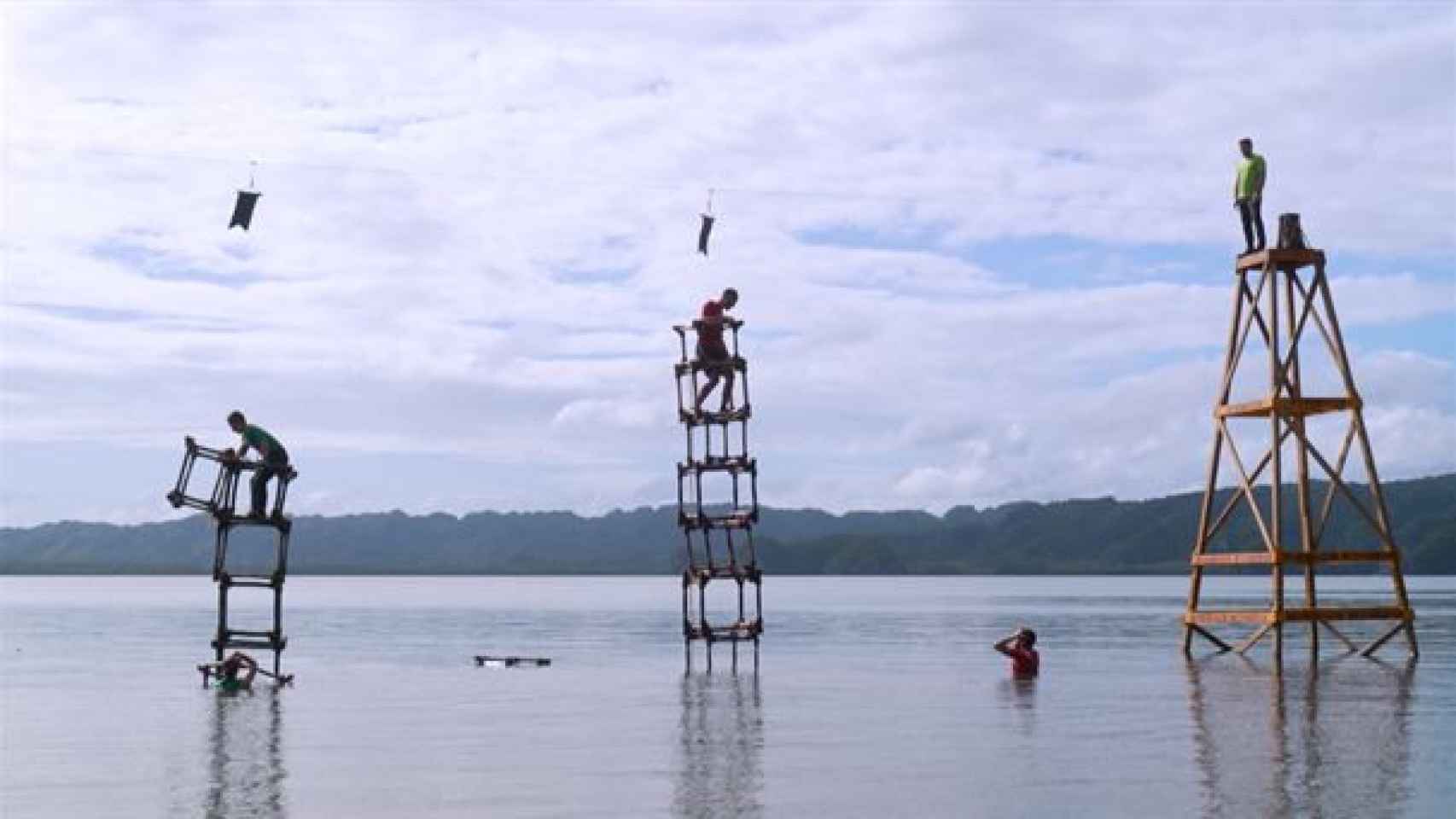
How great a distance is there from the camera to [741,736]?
1391 inches

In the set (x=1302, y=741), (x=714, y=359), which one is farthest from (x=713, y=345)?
(x=1302, y=741)

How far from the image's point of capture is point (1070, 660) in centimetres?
6344

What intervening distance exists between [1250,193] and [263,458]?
85.1 ft

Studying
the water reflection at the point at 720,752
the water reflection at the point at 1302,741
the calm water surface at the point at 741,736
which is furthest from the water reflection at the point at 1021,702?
the water reflection at the point at 720,752

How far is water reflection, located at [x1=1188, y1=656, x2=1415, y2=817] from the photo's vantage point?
25422 millimetres

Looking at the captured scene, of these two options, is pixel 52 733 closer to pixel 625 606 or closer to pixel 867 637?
pixel 867 637

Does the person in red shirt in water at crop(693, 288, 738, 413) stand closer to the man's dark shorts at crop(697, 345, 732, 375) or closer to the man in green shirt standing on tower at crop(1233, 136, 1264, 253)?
the man's dark shorts at crop(697, 345, 732, 375)

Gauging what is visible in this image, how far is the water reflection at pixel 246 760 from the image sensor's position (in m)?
25.6

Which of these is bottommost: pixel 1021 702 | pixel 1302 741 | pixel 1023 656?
pixel 1302 741

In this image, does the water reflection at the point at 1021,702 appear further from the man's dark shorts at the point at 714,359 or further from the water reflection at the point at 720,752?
the man's dark shorts at the point at 714,359

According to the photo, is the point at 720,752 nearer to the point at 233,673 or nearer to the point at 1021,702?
the point at 1021,702

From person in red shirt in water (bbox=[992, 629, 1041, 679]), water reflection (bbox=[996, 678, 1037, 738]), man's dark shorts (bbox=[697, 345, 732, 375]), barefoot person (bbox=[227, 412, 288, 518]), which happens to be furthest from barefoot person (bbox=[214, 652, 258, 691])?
person in red shirt in water (bbox=[992, 629, 1041, 679])

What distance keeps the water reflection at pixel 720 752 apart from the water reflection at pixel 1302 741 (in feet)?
20.5

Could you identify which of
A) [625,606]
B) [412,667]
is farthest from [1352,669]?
[625,606]
